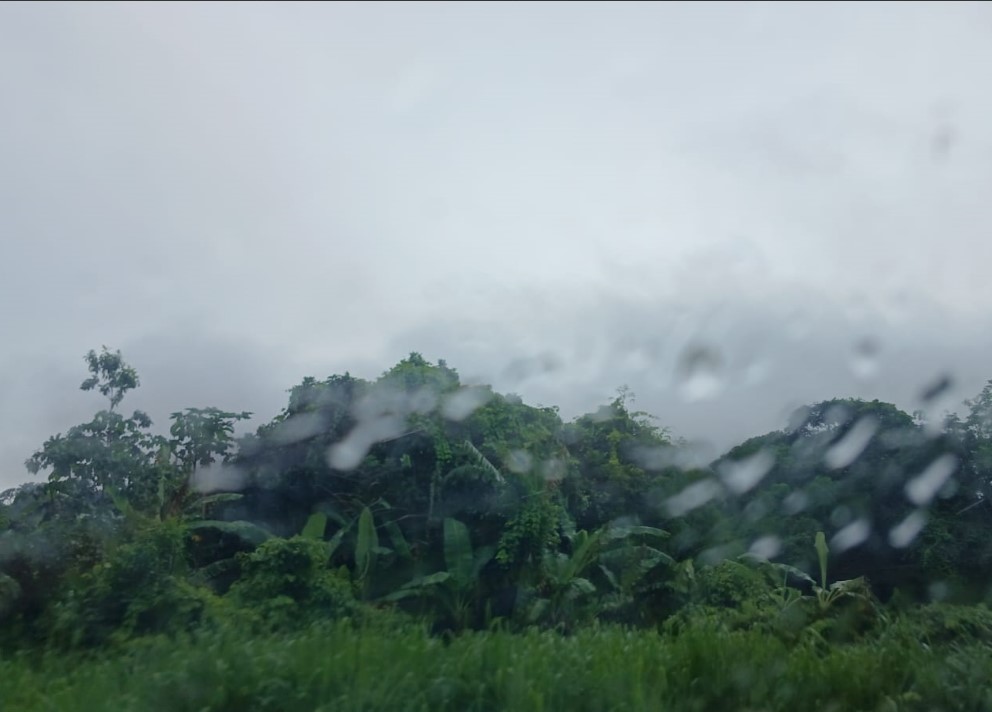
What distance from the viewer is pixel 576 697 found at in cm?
779

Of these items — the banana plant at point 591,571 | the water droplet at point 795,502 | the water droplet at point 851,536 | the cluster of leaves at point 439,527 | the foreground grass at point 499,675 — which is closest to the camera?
the foreground grass at point 499,675

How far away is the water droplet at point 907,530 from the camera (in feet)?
70.5

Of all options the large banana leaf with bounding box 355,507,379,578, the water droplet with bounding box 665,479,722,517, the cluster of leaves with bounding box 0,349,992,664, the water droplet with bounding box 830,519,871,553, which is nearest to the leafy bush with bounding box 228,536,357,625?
the cluster of leaves with bounding box 0,349,992,664

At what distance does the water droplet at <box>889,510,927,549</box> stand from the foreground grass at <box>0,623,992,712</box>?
11.5 m

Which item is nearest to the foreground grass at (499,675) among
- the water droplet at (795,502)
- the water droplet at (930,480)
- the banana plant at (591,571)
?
the banana plant at (591,571)

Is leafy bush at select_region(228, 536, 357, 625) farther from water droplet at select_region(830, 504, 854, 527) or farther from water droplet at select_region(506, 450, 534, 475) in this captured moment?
water droplet at select_region(830, 504, 854, 527)

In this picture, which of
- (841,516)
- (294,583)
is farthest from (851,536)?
(294,583)

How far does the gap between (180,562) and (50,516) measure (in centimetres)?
427

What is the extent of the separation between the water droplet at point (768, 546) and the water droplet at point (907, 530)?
266 cm

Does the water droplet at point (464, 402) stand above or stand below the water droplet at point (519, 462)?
above

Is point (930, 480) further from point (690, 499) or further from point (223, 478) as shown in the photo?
point (223, 478)

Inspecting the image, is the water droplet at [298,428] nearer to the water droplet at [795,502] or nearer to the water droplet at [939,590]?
the water droplet at [795,502]

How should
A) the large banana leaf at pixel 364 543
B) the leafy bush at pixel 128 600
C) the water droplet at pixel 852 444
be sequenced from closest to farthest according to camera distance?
the leafy bush at pixel 128 600 < the large banana leaf at pixel 364 543 < the water droplet at pixel 852 444

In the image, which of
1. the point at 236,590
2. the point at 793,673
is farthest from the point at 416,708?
the point at 236,590
